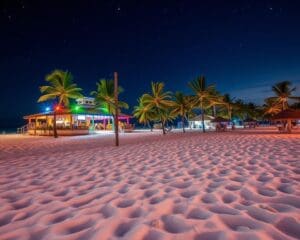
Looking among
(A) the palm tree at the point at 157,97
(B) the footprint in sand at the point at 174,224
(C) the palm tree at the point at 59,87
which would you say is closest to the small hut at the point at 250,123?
(A) the palm tree at the point at 157,97

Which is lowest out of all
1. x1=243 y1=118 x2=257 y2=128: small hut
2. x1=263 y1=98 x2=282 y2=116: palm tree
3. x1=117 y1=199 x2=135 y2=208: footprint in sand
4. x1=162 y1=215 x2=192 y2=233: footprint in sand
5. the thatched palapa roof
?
x1=162 y1=215 x2=192 y2=233: footprint in sand

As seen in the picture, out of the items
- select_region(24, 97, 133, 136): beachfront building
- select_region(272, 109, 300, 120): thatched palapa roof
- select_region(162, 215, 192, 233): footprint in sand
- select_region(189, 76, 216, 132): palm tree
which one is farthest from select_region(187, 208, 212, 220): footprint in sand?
select_region(189, 76, 216, 132): palm tree

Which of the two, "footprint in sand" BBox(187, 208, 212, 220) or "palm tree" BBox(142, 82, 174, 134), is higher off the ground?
"palm tree" BBox(142, 82, 174, 134)

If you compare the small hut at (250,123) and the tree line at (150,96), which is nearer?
the tree line at (150,96)

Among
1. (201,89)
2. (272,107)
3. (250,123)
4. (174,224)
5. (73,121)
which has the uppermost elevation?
(201,89)

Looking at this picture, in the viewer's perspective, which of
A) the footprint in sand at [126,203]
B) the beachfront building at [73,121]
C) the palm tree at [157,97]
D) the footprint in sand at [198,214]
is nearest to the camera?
the footprint in sand at [198,214]

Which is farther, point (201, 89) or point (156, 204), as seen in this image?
point (201, 89)

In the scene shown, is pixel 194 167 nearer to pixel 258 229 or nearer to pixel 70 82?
pixel 258 229

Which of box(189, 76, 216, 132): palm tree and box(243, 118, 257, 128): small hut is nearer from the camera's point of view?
box(189, 76, 216, 132): palm tree

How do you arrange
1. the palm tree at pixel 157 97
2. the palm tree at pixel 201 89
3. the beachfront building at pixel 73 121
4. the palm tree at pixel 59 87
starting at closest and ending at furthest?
the palm tree at pixel 59 87, the beachfront building at pixel 73 121, the palm tree at pixel 201 89, the palm tree at pixel 157 97

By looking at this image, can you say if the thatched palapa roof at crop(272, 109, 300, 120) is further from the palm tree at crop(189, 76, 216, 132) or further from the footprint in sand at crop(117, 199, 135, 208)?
the footprint in sand at crop(117, 199, 135, 208)

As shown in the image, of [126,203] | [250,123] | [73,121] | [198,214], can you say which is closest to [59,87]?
[73,121]

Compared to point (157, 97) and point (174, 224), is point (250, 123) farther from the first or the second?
point (174, 224)

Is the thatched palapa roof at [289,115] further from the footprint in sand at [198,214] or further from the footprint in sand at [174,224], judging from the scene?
the footprint in sand at [174,224]
